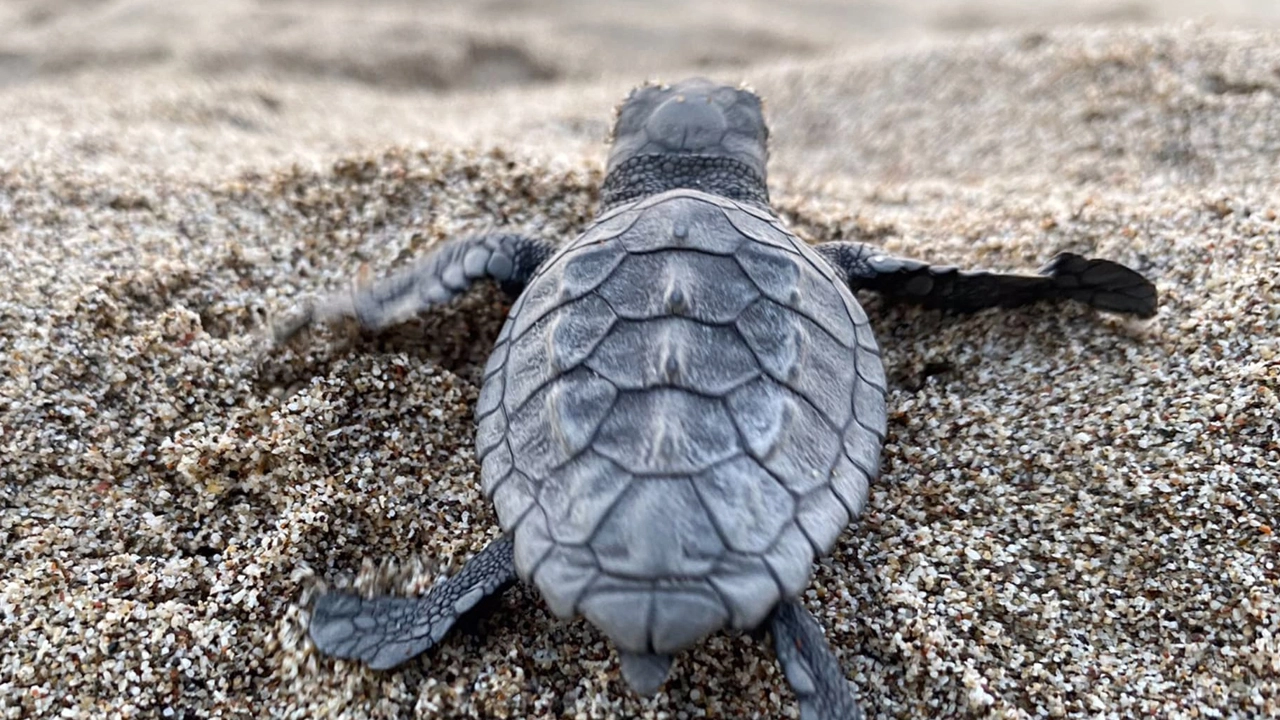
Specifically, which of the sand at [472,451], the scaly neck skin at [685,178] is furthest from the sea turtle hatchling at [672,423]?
the scaly neck skin at [685,178]

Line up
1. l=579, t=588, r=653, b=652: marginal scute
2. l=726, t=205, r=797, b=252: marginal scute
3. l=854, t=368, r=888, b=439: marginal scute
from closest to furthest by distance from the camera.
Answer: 1. l=579, t=588, r=653, b=652: marginal scute
2. l=854, t=368, r=888, b=439: marginal scute
3. l=726, t=205, r=797, b=252: marginal scute

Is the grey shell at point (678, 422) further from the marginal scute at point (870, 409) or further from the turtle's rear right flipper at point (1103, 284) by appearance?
the turtle's rear right flipper at point (1103, 284)

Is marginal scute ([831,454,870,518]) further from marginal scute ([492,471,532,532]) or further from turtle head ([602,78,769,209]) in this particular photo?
turtle head ([602,78,769,209])

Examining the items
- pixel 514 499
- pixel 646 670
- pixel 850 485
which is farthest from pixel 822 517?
pixel 514 499

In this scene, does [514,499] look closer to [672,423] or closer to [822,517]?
[672,423]

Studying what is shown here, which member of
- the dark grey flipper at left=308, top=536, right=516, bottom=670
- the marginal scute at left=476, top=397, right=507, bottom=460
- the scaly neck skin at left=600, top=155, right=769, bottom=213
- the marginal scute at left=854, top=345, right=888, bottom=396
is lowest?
the dark grey flipper at left=308, top=536, right=516, bottom=670

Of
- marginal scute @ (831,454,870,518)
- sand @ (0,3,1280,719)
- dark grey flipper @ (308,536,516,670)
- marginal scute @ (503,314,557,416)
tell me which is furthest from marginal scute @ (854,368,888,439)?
dark grey flipper @ (308,536,516,670)

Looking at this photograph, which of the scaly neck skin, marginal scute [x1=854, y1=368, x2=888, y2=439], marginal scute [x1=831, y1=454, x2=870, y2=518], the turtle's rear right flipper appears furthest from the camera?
the scaly neck skin
